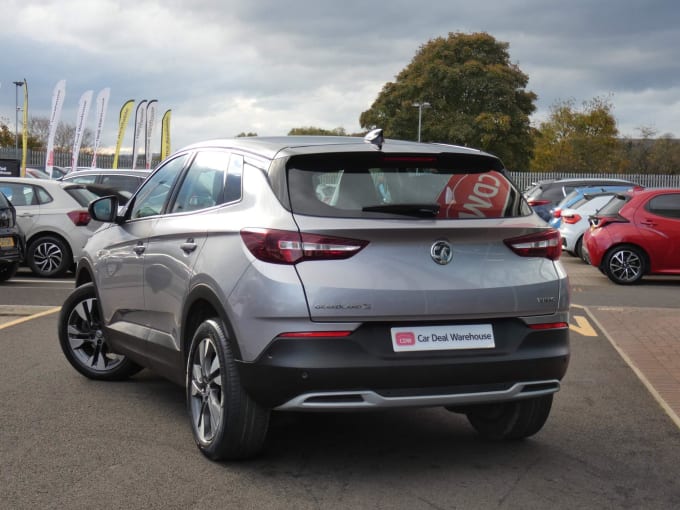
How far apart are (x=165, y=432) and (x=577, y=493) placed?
2.33m

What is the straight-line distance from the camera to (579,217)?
2120cm

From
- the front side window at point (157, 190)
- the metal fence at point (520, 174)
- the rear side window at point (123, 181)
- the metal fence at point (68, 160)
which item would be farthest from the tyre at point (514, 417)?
the metal fence at point (68, 160)

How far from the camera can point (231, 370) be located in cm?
500

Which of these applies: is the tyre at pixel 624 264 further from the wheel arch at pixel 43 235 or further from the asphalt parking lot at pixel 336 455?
the asphalt parking lot at pixel 336 455

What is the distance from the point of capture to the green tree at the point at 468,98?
71312 millimetres

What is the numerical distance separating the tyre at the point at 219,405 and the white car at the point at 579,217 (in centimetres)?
1663

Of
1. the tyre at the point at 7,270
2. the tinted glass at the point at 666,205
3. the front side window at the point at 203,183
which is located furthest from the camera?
the tinted glass at the point at 666,205

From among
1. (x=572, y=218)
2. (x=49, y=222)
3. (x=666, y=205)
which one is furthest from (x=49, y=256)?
(x=572, y=218)

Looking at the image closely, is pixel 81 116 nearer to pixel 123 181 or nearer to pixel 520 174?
pixel 123 181

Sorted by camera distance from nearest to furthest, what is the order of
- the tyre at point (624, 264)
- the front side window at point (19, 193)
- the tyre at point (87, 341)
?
the tyre at point (87, 341) < the front side window at point (19, 193) < the tyre at point (624, 264)

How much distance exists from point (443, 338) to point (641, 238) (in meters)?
12.8

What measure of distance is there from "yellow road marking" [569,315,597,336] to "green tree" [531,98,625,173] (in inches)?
2636

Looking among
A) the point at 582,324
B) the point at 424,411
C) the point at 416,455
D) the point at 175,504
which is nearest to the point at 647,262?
the point at 582,324

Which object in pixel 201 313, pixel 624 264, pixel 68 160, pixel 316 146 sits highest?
pixel 316 146
